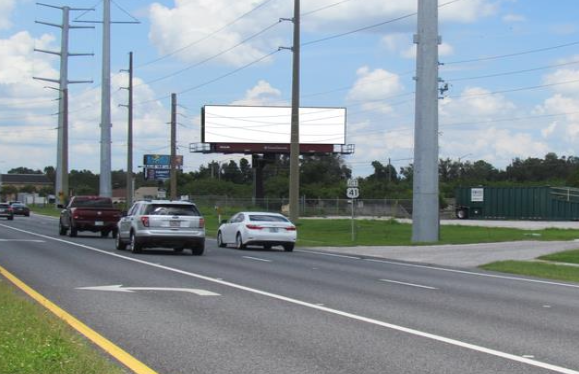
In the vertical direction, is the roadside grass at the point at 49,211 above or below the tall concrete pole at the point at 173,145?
below

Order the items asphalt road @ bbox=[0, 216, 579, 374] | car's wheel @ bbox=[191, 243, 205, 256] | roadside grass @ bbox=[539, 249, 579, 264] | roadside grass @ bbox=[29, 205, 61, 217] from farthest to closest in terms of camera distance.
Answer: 1. roadside grass @ bbox=[29, 205, 61, 217]
2. car's wheel @ bbox=[191, 243, 205, 256]
3. roadside grass @ bbox=[539, 249, 579, 264]
4. asphalt road @ bbox=[0, 216, 579, 374]

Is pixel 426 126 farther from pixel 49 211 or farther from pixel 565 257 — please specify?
pixel 49 211

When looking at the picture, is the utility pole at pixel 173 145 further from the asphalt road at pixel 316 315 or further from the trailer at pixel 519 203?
the asphalt road at pixel 316 315

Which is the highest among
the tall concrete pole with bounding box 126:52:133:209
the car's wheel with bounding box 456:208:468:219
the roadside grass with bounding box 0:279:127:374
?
the tall concrete pole with bounding box 126:52:133:209

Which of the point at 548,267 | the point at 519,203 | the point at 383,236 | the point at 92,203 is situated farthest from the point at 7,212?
the point at 548,267

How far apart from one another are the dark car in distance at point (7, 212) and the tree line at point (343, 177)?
38086 mm

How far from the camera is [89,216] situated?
1485 inches

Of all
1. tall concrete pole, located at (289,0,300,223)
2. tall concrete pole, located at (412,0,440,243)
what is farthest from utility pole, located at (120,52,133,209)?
tall concrete pole, located at (412,0,440,243)

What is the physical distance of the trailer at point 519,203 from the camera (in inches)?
2579

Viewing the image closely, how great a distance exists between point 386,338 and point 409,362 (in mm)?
1580

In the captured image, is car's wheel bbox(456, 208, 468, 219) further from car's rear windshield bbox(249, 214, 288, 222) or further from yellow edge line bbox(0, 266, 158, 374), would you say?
yellow edge line bbox(0, 266, 158, 374)

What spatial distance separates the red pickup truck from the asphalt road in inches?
590

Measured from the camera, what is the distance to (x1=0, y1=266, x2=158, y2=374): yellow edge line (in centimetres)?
833

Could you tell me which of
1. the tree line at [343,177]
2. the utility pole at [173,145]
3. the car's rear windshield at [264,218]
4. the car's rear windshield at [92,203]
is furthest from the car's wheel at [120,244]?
the tree line at [343,177]
